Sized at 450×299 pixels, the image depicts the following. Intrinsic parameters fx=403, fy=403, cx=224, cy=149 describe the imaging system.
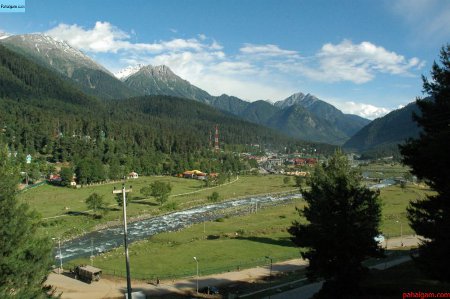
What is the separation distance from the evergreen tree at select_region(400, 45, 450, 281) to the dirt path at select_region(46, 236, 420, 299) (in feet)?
69.1

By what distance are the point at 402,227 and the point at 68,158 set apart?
117m

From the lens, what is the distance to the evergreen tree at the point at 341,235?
25.0m

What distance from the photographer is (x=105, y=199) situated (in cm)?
10100

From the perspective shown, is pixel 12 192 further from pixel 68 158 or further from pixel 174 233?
pixel 68 158

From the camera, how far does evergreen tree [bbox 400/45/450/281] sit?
18.2 m

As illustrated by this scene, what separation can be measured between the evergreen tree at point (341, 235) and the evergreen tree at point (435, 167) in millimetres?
3372

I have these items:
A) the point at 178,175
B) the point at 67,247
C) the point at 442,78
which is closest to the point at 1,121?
the point at 178,175

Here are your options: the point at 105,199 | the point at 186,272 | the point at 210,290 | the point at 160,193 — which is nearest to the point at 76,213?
the point at 105,199

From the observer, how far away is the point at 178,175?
160 metres

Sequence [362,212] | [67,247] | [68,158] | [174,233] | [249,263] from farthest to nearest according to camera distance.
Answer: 1. [68,158]
2. [174,233]
3. [67,247]
4. [249,263]
5. [362,212]

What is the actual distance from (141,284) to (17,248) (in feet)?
77.5

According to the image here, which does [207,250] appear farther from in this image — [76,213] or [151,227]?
[76,213]

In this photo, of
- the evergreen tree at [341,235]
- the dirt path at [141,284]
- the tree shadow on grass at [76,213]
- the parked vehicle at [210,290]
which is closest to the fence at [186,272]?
the dirt path at [141,284]

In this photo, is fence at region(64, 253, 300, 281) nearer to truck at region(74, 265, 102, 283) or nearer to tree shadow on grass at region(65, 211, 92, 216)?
truck at region(74, 265, 102, 283)
